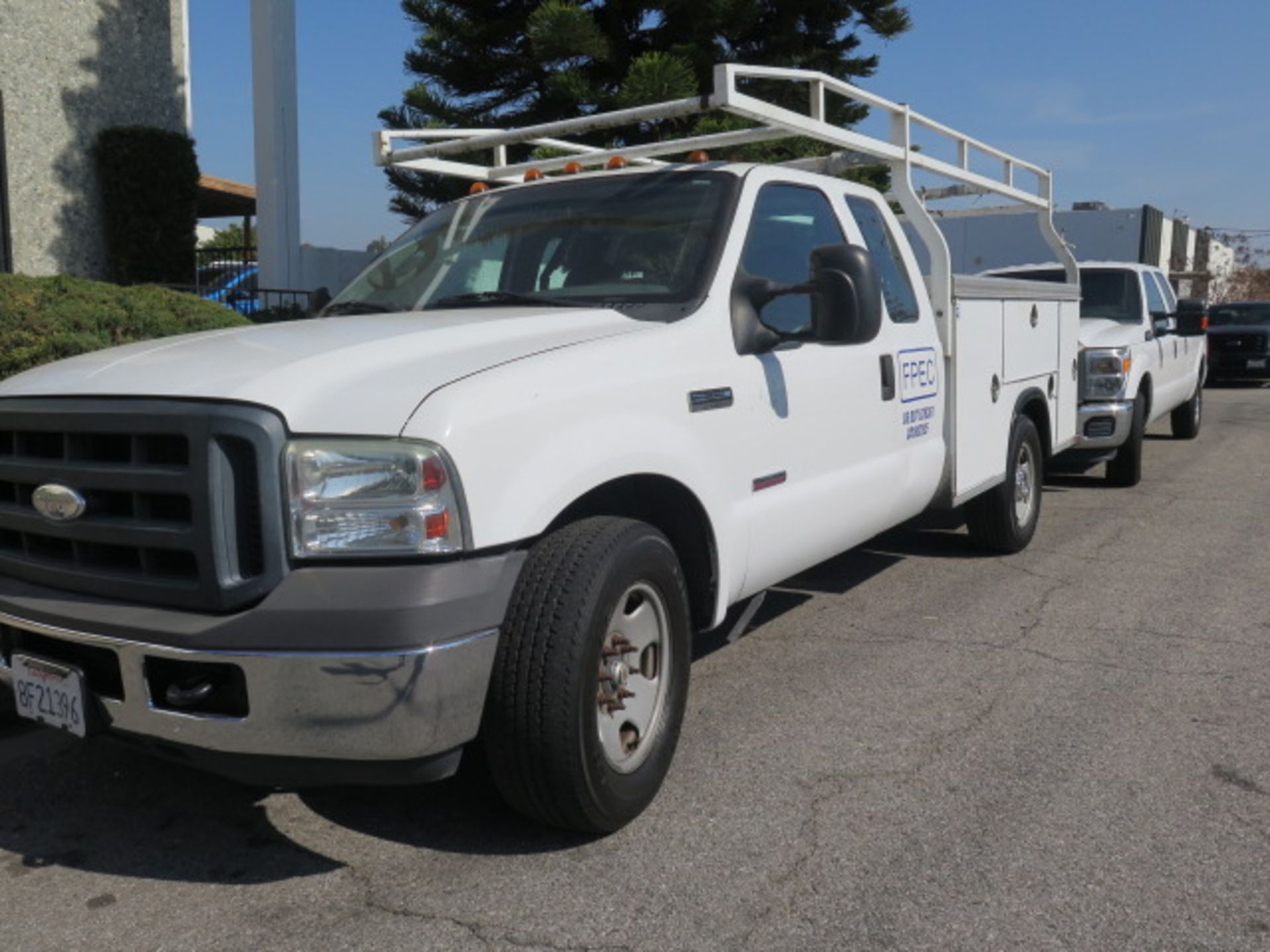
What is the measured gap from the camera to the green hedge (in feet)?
23.0

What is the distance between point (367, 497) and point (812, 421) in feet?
6.56

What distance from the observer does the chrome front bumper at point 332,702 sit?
8.98 feet

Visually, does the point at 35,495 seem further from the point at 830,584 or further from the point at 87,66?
the point at 87,66

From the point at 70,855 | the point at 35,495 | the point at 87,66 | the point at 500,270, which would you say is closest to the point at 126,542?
the point at 35,495

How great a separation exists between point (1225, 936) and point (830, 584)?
11.8 feet

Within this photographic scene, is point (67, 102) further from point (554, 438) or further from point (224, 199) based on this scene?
point (554, 438)

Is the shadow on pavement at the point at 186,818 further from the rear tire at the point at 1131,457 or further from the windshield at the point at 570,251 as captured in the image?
the rear tire at the point at 1131,457

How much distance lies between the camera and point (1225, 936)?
2859 mm

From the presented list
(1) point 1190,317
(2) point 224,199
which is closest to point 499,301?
(1) point 1190,317

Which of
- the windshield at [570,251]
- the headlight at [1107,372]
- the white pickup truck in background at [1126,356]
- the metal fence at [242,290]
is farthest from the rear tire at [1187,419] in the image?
the windshield at [570,251]

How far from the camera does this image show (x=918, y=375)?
5305 millimetres

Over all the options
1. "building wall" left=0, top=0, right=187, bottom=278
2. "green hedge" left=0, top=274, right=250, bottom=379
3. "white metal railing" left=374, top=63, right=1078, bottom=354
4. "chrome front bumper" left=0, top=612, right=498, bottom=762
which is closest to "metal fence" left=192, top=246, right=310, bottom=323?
"building wall" left=0, top=0, right=187, bottom=278

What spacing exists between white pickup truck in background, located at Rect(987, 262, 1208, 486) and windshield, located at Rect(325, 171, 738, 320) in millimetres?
5681

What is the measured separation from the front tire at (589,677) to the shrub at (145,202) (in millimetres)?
11133
